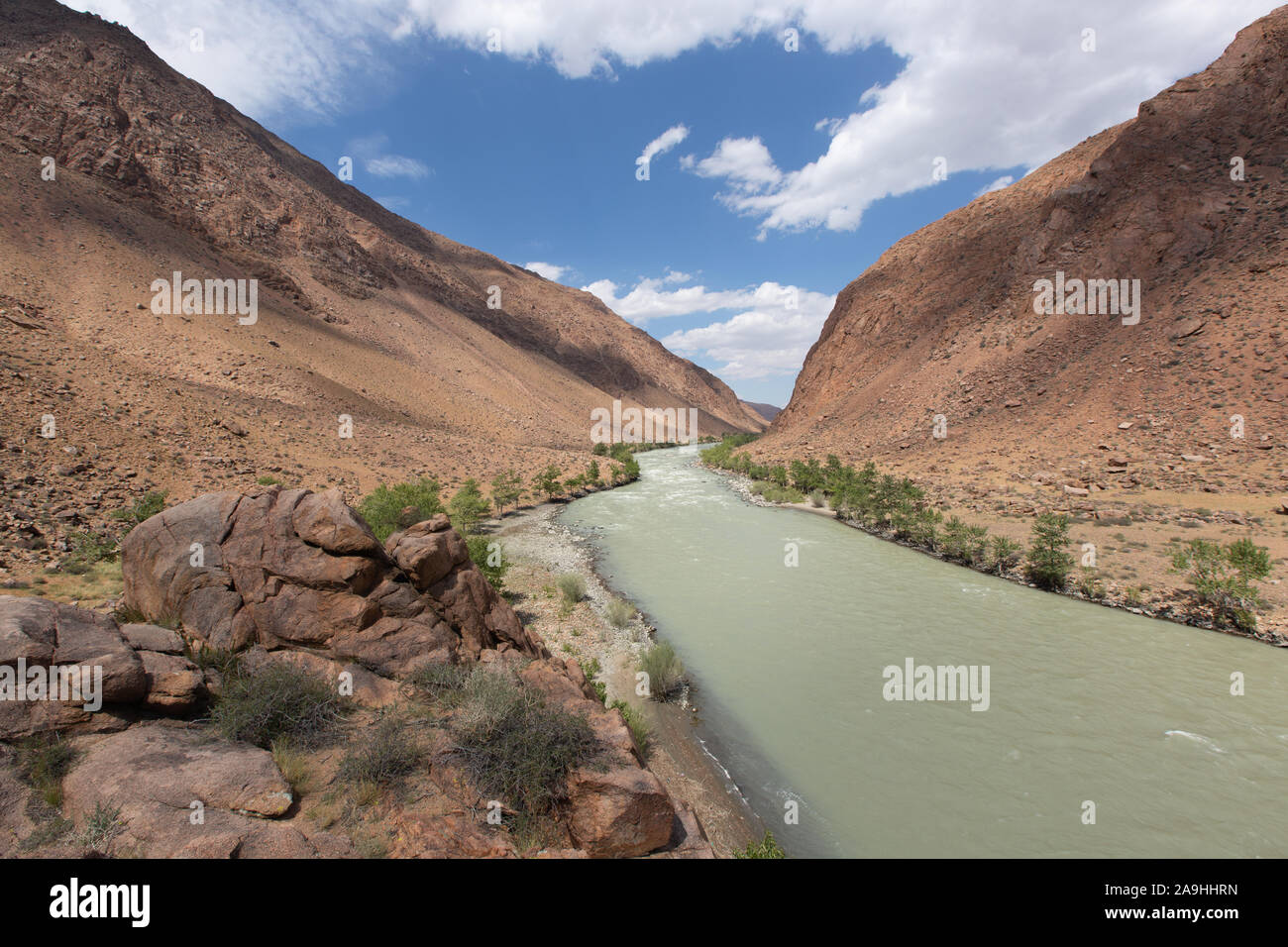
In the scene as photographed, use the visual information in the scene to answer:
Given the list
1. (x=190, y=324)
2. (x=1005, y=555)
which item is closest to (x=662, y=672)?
(x=1005, y=555)

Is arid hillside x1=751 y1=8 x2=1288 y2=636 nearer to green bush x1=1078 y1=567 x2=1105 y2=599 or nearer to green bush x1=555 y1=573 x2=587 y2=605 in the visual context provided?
green bush x1=1078 y1=567 x2=1105 y2=599

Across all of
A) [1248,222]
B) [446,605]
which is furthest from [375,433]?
[1248,222]

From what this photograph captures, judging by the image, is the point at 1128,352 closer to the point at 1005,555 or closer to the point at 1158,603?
the point at 1005,555

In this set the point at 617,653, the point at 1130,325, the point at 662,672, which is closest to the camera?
the point at 662,672

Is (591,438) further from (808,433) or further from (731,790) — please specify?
(731,790)

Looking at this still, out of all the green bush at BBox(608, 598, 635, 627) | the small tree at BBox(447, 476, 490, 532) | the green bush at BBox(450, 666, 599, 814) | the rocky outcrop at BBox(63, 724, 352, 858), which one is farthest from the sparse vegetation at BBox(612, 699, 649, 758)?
the small tree at BBox(447, 476, 490, 532)

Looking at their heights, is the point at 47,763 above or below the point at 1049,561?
above
